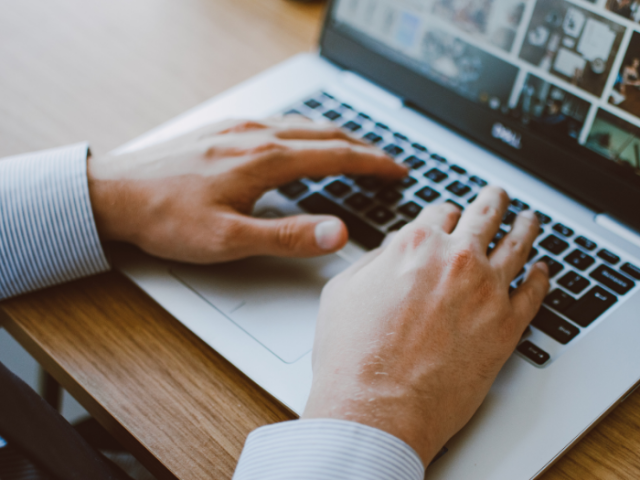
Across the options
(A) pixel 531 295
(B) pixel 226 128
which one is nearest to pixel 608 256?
(A) pixel 531 295

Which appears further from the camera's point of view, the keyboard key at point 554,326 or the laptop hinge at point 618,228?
the laptop hinge at point 618,228

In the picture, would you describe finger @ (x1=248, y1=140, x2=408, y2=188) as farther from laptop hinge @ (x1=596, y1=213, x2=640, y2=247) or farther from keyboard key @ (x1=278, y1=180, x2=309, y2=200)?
laptop hinge @ (x1=596, y1=213, x2=640, y2=247)

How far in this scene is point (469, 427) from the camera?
48cm

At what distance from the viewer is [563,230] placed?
64cm

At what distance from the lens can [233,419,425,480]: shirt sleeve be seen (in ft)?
1.36

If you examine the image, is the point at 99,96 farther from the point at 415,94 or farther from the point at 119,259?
the point at 415,94

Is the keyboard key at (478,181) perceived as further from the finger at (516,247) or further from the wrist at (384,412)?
the wrist at (384,412)

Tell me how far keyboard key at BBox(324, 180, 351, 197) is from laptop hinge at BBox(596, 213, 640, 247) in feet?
0.97

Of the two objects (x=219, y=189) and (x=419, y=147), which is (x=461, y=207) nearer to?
(x=419, y=147)

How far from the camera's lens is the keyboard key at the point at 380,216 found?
0.65 m

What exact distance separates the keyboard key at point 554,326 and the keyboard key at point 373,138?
1.02 ft

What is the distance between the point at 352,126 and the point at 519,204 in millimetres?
245

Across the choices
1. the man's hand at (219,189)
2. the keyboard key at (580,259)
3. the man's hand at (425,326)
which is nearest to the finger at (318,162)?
the man's hand at (219,189)

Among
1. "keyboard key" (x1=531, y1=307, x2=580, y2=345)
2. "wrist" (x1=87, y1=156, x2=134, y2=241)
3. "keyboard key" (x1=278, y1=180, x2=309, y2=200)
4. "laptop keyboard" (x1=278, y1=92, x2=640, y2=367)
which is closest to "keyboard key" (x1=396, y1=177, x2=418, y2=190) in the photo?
"laptop keyboard" (x1=278, y1=92, x2=640, y2=367)
